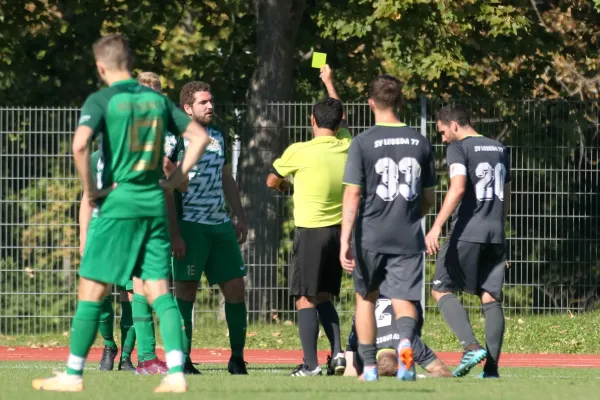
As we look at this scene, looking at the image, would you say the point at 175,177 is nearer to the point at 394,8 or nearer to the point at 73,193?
the point at 73,193

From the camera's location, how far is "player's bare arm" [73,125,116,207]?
7184 mm

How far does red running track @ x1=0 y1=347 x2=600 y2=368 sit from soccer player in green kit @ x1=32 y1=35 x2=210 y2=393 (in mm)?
6177

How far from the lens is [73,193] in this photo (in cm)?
1619

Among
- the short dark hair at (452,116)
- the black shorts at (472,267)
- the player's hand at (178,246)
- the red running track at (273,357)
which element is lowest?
the red running track at (273,357)

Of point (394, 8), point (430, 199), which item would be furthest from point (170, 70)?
point (430, 199)

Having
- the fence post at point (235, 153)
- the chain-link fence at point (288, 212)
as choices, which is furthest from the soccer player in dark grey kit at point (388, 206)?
the fence post at point (235, 153)

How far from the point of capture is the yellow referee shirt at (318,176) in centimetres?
1016

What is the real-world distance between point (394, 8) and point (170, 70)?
529 cm

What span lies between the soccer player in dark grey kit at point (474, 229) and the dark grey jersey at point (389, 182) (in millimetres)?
1352

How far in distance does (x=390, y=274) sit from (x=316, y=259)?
175 centimetres

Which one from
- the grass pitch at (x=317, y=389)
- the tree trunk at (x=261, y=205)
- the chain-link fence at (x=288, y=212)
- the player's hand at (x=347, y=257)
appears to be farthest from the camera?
the tree trunk at (x=261, y=205)

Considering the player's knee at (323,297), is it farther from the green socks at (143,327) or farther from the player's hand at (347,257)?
the player's hand at (347,257)

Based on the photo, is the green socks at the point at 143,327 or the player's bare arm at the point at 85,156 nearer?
the player's bare arm at the point at 85,156

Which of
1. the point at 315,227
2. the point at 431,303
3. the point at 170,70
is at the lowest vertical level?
the point at 431,303
